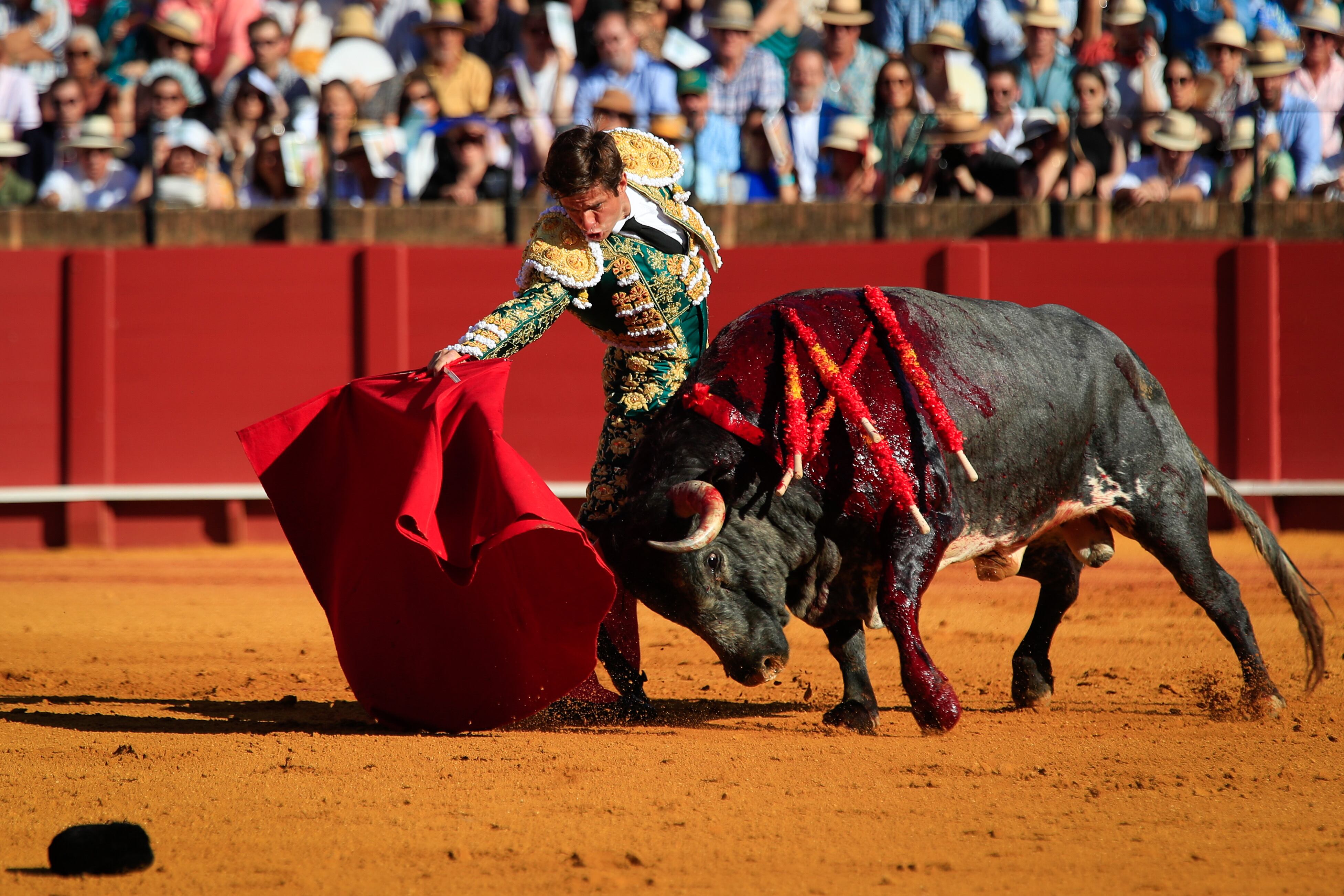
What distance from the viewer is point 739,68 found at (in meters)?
8.12

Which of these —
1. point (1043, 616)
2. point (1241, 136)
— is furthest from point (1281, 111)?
point (1043, 616)

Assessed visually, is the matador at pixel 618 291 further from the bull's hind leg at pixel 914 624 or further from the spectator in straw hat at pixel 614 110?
the spectator in straw hat at pixel 614 110

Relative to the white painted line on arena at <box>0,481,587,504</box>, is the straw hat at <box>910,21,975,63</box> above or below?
above

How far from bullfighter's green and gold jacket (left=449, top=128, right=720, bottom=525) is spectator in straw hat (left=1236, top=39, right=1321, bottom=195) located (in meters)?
4.92

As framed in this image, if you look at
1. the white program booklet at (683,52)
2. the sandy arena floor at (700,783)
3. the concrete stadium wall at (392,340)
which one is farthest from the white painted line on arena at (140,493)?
the sandy arena floor at (700,783)

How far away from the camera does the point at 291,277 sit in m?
8.37

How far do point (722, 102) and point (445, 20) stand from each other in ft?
5.29

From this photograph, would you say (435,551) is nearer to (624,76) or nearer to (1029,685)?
(1029,685)

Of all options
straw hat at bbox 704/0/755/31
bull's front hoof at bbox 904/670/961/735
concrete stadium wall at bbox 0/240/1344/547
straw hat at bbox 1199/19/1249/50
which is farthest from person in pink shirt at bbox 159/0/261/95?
bull's front hoof at bbox 904/670/961/735

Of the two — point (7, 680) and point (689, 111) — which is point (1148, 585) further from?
point (7, 680)

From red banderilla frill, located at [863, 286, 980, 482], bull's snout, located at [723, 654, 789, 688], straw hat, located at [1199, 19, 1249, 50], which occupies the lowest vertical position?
bull's snout, located at [723, 654, 789, 688]

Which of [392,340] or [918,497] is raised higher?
[392,340]

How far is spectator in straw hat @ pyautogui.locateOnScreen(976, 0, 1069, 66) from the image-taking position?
8.09 meters

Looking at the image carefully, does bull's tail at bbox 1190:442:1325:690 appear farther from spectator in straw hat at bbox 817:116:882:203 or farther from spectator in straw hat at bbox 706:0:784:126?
spectator in straw hat at bbox 706:0:784:126
